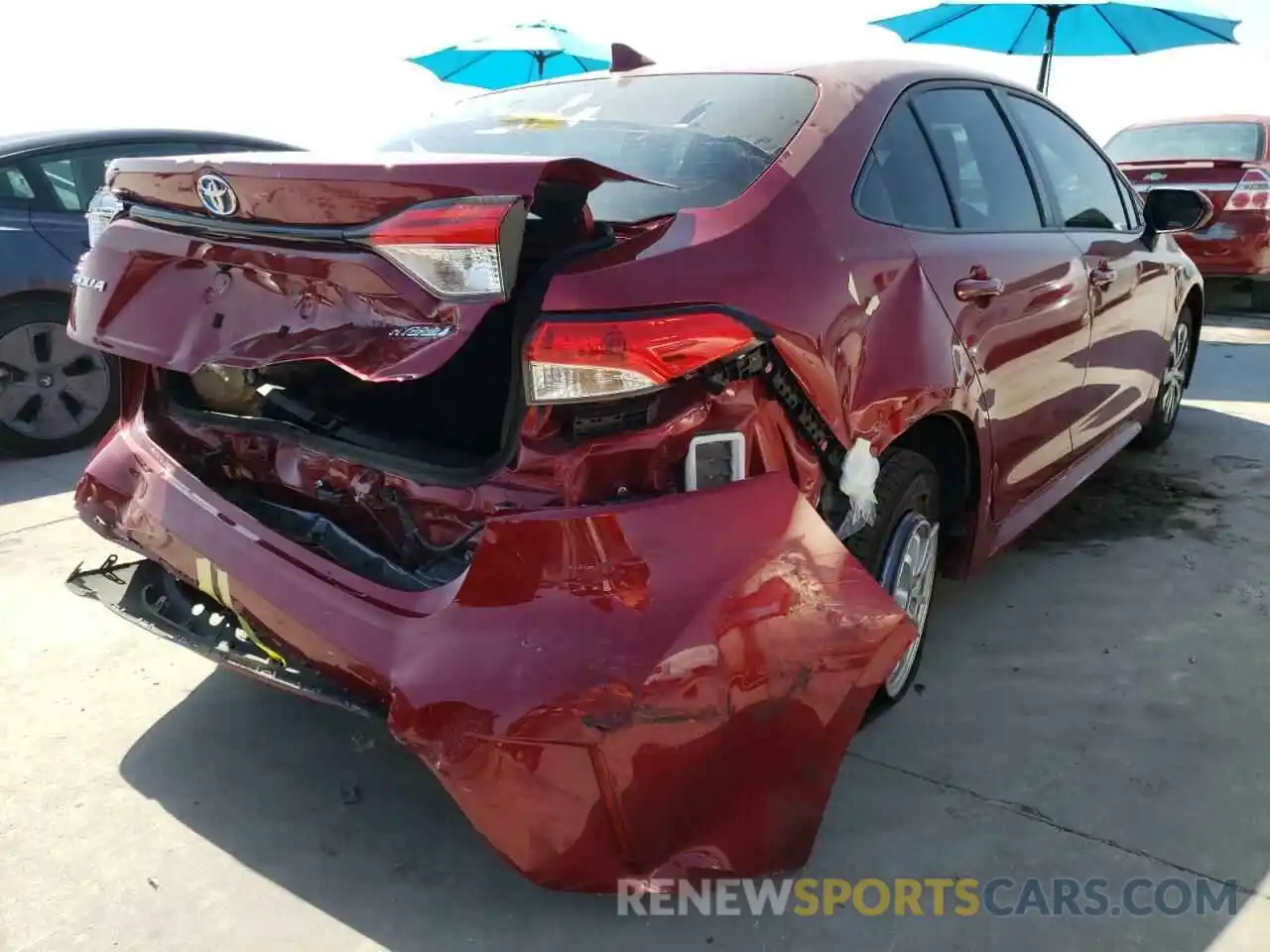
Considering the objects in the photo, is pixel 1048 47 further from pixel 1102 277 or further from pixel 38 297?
pixel 38 297

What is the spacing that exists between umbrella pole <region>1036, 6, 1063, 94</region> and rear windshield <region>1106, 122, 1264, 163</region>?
0.97 m

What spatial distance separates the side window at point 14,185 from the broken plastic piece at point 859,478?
463 centimetres

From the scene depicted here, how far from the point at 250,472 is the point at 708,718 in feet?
3.88

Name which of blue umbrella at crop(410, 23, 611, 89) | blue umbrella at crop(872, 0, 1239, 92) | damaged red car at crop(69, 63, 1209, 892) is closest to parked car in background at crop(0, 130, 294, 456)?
damaged red car at crop(69, 63, 1209, 892)

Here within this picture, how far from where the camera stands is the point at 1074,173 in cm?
362

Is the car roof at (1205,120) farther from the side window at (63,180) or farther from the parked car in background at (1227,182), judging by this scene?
the side window at (63,180)

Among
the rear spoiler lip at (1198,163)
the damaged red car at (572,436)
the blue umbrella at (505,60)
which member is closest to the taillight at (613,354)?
the damaged red car at (572,436)

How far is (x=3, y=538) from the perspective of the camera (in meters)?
3.99

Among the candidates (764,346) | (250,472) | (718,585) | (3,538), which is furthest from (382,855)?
(3,538)

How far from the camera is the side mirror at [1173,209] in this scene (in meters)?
4.12

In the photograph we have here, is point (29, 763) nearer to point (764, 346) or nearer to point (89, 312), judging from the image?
point (89, 312)

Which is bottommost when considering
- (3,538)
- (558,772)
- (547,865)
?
(3,538)

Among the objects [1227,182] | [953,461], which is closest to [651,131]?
[953,461]

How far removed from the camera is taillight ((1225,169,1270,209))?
8469mm
